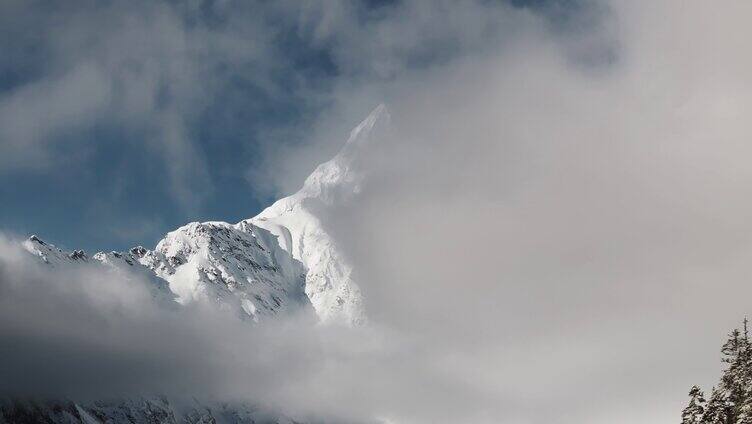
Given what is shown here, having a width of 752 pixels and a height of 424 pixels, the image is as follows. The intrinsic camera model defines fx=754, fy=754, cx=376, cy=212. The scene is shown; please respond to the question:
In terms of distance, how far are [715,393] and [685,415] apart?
2.90 meters

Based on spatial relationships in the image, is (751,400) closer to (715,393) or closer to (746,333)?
(715,393)

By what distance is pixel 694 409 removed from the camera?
52.4 metres

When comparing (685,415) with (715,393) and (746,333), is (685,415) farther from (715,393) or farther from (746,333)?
(746,333)

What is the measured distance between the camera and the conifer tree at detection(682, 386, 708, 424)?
2057 inches

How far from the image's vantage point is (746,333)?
2141 inches

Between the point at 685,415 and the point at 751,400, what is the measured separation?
7.96 m

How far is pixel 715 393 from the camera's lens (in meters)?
51.9

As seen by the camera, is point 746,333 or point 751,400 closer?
point 751,400

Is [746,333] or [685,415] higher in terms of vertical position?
[746,333]

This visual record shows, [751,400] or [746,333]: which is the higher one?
[746,333]

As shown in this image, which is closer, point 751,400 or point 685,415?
point 751,400

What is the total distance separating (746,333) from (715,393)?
220 inches

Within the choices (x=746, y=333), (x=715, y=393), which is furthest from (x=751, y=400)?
(x=746, y=333)

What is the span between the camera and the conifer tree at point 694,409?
52.2 metres
